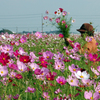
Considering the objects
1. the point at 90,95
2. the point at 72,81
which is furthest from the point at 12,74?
the point at 90,95

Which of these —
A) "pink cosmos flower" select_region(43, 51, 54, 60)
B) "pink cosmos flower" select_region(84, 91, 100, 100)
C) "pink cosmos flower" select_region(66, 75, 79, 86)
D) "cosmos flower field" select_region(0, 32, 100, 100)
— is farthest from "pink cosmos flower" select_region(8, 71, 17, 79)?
"pink cosmos flower" select_region(84, 91, 100, 100)

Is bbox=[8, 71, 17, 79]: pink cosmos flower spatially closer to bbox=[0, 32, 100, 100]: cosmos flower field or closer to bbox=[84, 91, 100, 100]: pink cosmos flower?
bbox=[0, 32, 100, 100]: cosmos flower field

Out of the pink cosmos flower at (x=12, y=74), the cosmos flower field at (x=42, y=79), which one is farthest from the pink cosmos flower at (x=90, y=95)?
the pink cosmos flower at (x=12, y=74)

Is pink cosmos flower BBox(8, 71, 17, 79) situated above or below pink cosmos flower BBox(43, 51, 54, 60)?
below

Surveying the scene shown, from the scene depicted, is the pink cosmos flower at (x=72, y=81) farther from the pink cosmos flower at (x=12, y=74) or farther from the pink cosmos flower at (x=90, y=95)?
the pink cosmos flower at (x=12, y=74)

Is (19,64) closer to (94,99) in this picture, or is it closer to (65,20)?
(94,99)

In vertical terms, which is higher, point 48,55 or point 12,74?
point 48,55

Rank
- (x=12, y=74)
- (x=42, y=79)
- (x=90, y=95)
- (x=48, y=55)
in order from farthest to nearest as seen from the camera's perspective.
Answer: (x=48, y=55)
(x=12, y=74)
(x=42, y=79)
(x=90, y=95)

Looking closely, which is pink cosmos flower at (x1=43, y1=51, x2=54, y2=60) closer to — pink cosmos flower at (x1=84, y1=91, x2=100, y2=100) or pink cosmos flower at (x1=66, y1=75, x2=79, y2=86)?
pink cosmos flower at (x1=66, y1=75, x2=79, y2=86)

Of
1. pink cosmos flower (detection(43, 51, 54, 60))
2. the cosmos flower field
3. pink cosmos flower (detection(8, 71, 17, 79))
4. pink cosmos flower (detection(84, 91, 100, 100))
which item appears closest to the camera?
pink cosmos flower (detection(84, 91, 100, 100))

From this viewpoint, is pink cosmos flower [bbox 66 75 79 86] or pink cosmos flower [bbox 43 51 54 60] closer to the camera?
pink cosmos flower [bbox 66 75 79 86]

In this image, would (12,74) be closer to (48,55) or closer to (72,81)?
(48,55)

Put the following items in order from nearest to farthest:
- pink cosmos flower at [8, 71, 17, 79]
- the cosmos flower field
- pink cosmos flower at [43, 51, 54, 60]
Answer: the cosmos flower field
pink cosmos flower at [8, 71, 17, 79]
pink cosmos flower at [43, 51, 54, 60]

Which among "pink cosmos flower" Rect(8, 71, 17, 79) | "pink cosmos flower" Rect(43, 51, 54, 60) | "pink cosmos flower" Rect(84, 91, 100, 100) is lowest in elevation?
"pink cosmos flower" Rect(84, 91, 100, 100)
